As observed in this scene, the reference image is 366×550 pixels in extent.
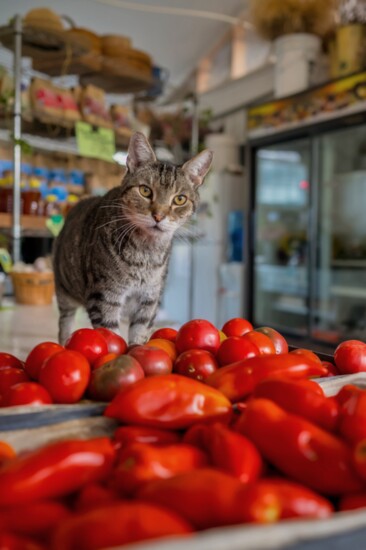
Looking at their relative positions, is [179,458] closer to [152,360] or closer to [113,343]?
[152,360]

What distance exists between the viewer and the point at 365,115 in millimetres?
3197

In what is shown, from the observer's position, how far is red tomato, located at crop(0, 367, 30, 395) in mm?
738

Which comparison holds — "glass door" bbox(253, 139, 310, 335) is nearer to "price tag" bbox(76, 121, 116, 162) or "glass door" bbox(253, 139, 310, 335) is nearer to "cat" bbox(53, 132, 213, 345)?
"price tag" bbox(76, 121, 116, 162)

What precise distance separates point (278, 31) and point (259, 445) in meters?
3.85

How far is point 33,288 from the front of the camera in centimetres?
240

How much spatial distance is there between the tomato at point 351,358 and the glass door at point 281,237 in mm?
3456

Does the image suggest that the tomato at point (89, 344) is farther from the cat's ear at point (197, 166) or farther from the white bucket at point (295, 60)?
the white bucket at point (295, 60)

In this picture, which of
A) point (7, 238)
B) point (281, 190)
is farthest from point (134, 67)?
point (281, 190)

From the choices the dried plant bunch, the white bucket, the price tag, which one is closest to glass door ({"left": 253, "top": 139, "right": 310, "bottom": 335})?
the white bucket

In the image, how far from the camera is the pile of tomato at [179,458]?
1.32 ft

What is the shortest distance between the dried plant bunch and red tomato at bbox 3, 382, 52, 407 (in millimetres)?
3674

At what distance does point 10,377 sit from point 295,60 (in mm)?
3534

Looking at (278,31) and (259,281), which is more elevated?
(278,31)

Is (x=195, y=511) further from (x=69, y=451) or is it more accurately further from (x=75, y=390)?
(x=75, y=390)
